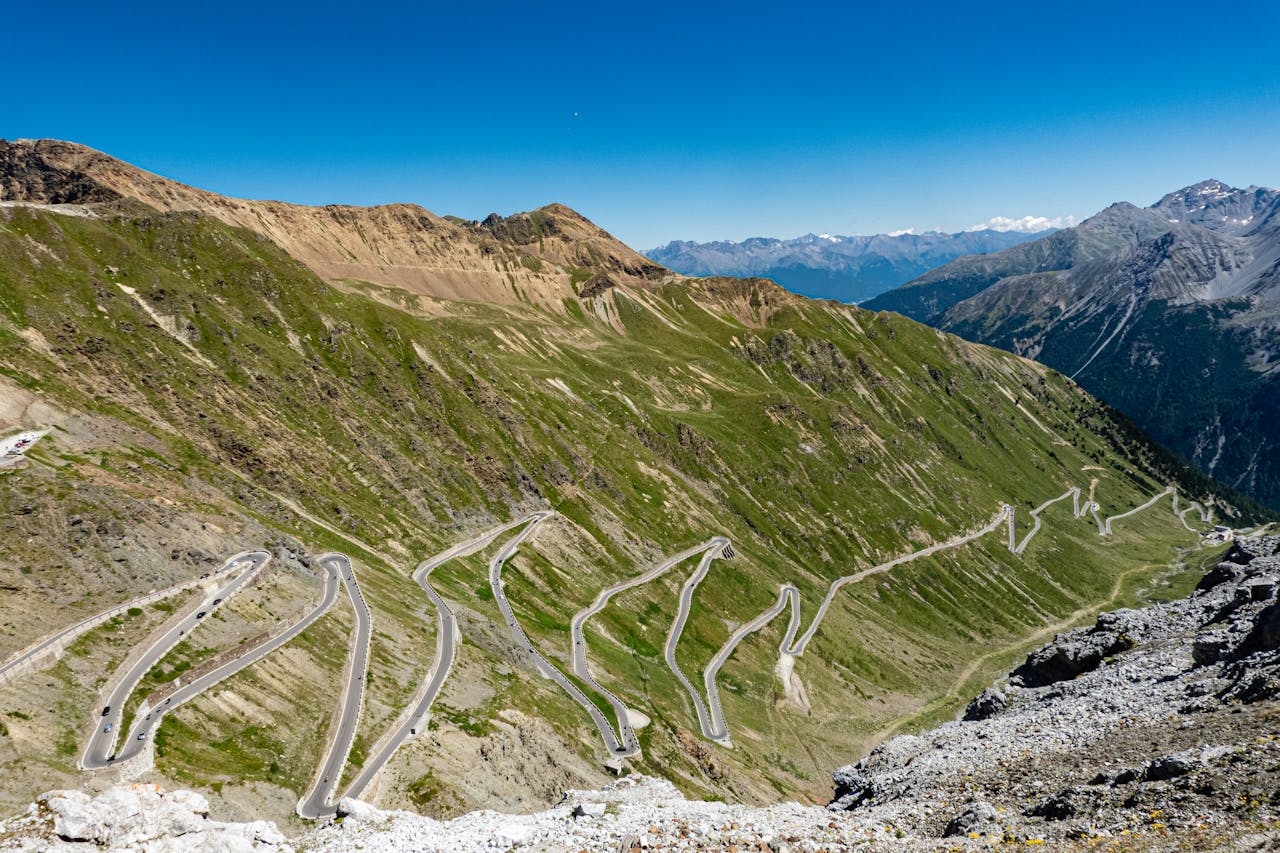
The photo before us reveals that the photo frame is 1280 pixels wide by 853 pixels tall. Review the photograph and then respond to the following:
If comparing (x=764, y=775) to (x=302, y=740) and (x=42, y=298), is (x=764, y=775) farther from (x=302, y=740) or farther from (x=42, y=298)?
(x=42, y=298)

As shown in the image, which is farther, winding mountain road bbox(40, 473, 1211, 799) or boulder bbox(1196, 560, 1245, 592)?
boulder bbox(1196, 560, 1245, 592)

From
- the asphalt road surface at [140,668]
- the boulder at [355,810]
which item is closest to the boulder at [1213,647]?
the boulder at [355,810]

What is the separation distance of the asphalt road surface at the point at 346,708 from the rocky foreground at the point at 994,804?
1801 centimetres

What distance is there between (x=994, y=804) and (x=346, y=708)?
202ft

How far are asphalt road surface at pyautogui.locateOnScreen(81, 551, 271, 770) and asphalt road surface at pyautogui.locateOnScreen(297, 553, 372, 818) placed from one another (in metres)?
13.3

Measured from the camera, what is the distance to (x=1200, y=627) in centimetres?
7281

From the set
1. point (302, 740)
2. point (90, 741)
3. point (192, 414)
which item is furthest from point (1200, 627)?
point (192, 414)

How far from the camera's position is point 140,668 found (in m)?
61.4

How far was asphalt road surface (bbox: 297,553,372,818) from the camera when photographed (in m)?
55.8

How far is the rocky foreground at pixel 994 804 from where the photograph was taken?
3184 centimetres

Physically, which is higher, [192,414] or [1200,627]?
[192,414]

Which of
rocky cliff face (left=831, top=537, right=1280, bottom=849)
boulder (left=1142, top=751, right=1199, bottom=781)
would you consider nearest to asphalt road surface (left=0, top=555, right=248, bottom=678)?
rocky cliff face (left=831, top=537, right=1280, bottom=849)

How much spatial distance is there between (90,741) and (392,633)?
1408 inches

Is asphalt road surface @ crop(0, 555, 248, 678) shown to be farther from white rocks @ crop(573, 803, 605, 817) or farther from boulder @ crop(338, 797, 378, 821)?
white rocks @ crop(573, 803, 605, 817)
